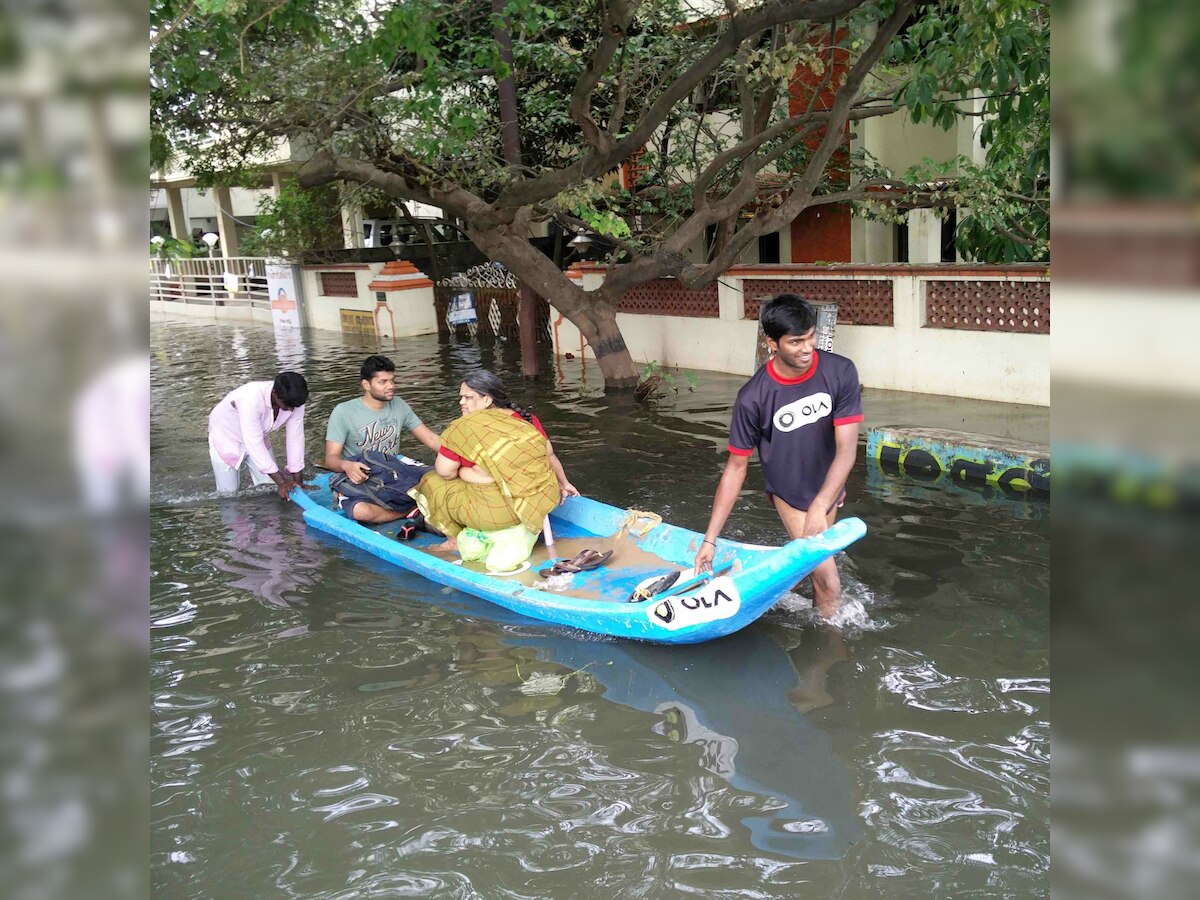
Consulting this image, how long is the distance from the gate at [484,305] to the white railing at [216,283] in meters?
6.86

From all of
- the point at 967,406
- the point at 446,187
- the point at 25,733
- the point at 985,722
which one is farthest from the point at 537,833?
the point at 446,187

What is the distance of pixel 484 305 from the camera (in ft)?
65.3

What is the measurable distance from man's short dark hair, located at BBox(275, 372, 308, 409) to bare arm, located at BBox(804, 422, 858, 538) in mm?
4210

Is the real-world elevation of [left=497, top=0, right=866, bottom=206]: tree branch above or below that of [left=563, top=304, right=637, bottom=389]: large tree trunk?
above

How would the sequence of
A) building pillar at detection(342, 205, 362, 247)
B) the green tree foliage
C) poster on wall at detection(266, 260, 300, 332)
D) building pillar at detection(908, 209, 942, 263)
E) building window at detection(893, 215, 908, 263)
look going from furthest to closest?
building pillar at detection(342, 205, 362, 247) < the green tree foliage < poster on wall at detection(266, 260, 300, 332) < building window at detection(893, 215, 908, 263) < building pillar at detection(908, 209, 942, 263)

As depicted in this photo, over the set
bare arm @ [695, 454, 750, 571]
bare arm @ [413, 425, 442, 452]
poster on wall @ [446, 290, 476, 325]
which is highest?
poster on wall @ [446, 290, 476, 325]

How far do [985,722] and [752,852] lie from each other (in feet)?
4.74

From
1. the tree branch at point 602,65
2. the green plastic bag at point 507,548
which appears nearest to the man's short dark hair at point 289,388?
the green plastic bag at point 507,548

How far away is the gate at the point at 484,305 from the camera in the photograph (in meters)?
19.2

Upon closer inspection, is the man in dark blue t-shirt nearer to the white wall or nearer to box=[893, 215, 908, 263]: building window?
box=[893, 215, 908, 263]: building window

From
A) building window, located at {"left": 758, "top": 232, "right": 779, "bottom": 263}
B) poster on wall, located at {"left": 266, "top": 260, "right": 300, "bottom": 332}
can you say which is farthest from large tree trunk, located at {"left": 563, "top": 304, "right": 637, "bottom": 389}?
poster on wall, located at {"left": 266, "top": 260, "right": 300, "bottom": 332}

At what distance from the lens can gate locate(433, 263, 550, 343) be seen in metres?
19.2

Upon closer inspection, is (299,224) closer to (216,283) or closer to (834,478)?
(216,283)

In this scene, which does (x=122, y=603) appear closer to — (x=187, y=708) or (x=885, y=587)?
(x=187, y=708)
